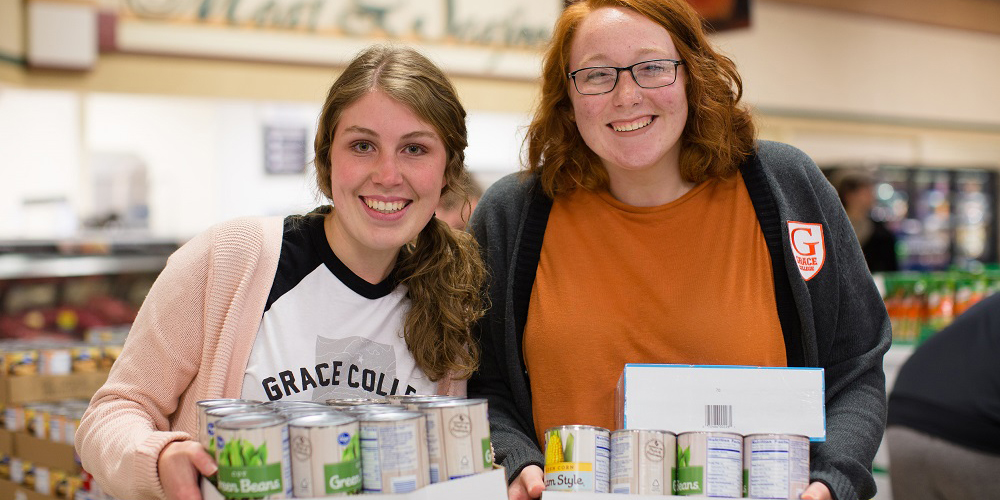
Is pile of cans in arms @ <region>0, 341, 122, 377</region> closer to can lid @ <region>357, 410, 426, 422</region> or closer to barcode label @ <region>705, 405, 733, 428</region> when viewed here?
can lid @ <region>357, 410, 426, 422</region>

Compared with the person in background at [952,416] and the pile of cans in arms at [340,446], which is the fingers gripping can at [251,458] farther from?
the person in background at [952,416]

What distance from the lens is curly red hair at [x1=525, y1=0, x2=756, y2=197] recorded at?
6.43ft

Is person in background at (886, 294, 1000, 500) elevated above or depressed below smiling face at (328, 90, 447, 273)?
below

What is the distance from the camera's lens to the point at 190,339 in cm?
178

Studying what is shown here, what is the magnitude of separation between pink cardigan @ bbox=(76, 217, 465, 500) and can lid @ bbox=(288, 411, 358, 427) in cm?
42

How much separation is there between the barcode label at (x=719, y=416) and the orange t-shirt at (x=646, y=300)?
0.80 feet

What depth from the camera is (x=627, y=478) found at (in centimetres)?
153

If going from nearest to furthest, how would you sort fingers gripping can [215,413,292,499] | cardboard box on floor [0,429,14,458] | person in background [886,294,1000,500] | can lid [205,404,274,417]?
fingers gripping can [215,413,292,499], can lid [205,404,274,417], person in background [886,294,1000,500], cardboard box on floor [0,429,14,458]

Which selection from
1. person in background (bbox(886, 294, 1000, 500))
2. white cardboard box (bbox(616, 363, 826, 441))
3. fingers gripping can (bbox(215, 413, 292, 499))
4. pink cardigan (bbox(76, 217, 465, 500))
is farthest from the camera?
person in background (bbox(886, 294, 1000, 500))

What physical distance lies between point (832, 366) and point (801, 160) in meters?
0.46

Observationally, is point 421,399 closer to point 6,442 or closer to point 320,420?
point 320,420

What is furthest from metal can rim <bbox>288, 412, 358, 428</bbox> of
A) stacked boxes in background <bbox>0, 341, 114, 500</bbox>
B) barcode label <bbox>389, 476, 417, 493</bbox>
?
stacked boxes in background <bbox>0, 341, 114, 500</bbox>

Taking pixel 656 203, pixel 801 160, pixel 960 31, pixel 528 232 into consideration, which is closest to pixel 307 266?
pixel 528 232

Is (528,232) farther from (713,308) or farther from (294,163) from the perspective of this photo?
(294,163)
